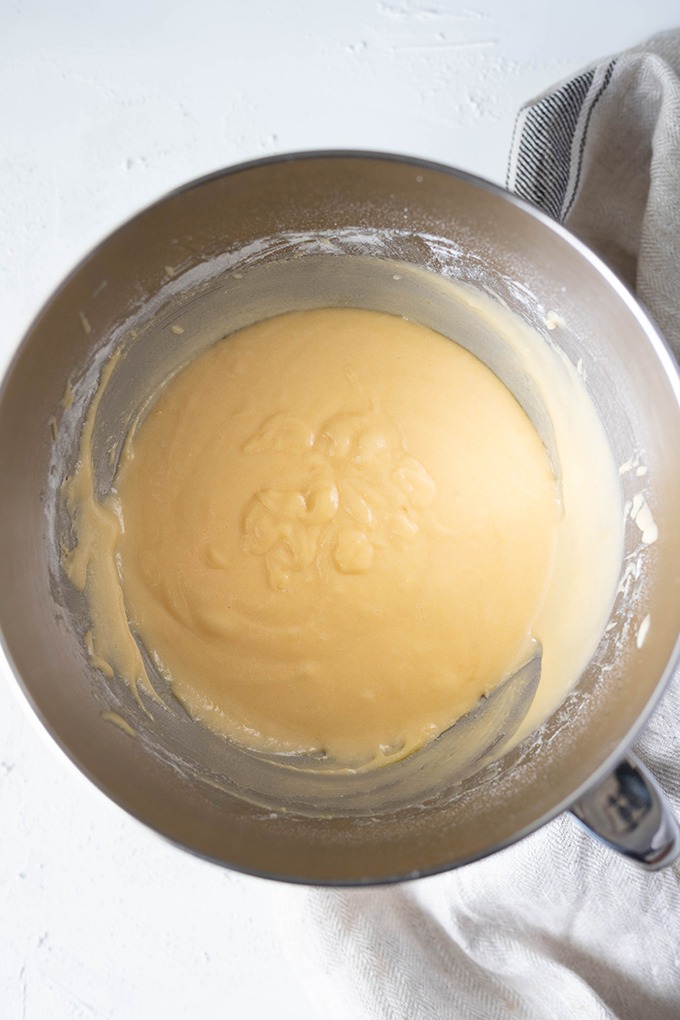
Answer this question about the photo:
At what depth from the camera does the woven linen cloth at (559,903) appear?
132 cm

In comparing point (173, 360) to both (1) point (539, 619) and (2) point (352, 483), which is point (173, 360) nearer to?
(2) point (352, 483)

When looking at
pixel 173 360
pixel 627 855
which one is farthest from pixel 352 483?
pixel 627 855

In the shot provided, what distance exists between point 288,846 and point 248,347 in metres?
0.72

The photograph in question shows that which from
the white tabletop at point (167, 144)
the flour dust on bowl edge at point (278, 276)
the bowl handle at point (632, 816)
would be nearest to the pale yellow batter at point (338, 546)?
the flour dust on bowl edge at point (278, 276)

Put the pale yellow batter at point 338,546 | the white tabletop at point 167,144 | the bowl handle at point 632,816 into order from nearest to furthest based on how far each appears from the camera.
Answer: the bowl handle at point 632,816 < the pale yellow batter at point 338,546 < the white tabletop at point 167,144

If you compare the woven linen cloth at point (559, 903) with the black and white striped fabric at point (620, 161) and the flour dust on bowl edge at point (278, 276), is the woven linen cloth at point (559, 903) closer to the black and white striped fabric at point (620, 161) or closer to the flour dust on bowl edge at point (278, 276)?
the black and white striped fabric at point (620, 161)

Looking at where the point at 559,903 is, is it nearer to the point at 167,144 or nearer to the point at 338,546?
the point at 338,546

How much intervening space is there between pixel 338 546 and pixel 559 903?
688 millimetres

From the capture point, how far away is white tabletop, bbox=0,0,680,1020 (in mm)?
1454

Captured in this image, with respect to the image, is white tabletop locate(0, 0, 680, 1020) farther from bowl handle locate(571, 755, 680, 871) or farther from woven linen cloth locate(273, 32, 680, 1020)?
bowl handle locate(571, 755, 680, 871)

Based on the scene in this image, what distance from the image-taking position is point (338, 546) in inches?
50.2

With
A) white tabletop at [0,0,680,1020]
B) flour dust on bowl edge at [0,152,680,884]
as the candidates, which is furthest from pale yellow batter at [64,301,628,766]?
white tabletop at [0,0,680,1020]

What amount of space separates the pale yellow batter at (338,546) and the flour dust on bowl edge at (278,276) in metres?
0.08

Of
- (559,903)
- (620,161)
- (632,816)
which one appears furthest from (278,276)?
(559,903)
